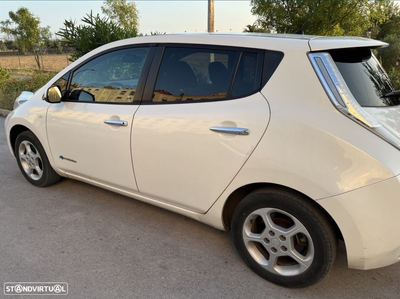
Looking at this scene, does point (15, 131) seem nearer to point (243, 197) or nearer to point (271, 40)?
point (243, 197)

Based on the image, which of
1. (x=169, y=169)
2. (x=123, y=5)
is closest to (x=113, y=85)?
(x=169, y=169)

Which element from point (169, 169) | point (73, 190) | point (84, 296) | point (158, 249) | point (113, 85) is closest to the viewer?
point (84, 296)

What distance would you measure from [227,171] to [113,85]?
1480mm

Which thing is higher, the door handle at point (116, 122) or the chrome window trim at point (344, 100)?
the chrome window trim at point (344, 100)

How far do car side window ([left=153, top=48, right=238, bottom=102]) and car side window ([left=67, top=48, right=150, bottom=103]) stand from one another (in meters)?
0.27

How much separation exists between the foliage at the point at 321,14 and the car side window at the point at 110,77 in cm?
1377

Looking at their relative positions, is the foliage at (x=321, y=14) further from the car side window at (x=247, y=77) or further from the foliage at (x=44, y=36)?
the foliage at (x=44, y=36)

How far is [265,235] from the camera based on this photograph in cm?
223

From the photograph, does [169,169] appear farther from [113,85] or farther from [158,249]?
[113,85]

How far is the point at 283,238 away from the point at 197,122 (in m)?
1.00

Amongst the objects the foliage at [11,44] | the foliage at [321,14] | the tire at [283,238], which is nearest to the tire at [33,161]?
the tire at [283,238]

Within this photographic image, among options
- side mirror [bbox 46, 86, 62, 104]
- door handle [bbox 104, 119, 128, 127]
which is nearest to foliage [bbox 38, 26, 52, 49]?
side mirror [bbox 46, 86, 62, 104]

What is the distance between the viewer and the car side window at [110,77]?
9.22 ft

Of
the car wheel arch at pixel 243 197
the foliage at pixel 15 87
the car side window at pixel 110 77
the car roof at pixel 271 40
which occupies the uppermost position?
the car roof at pixel 271 40
